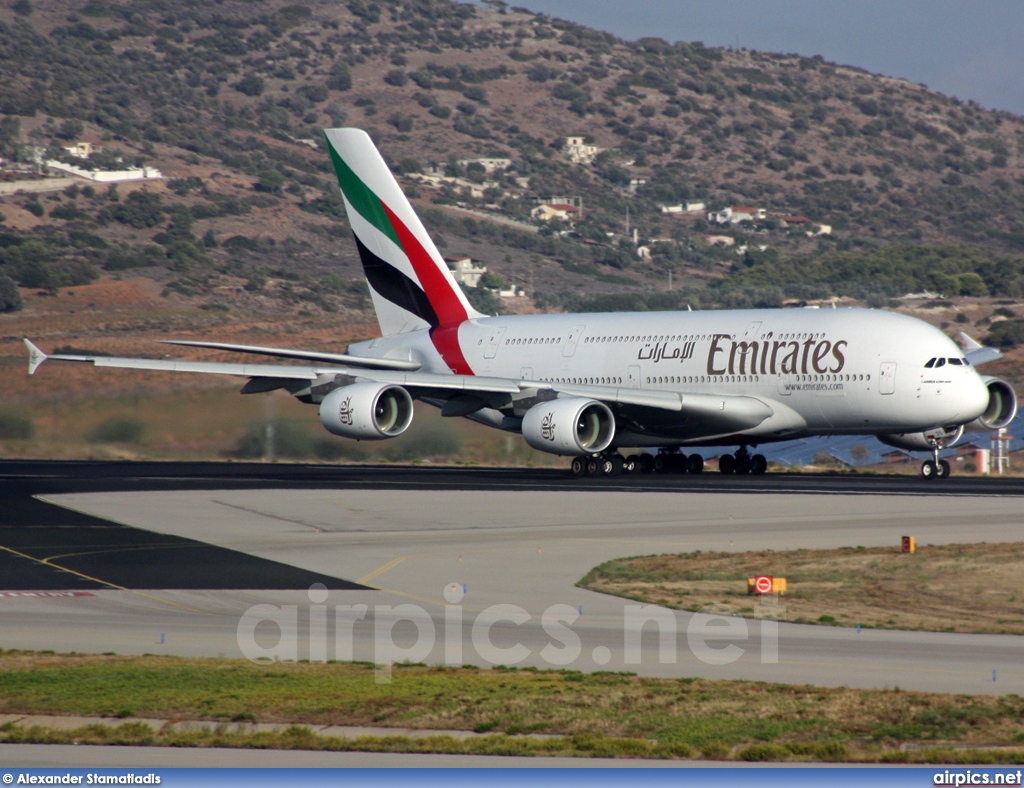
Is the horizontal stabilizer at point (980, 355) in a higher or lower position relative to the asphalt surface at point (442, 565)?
higher

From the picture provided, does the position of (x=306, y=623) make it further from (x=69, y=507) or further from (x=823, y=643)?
(x=69, y=507)

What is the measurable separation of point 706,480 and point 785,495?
6529 mm

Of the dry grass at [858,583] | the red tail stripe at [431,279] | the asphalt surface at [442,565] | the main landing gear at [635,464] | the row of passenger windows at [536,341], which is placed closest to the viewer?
the asphalt surface at [442,565]

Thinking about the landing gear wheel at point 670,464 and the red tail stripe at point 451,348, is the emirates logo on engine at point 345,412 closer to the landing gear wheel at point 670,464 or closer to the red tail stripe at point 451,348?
the red tail stripe at point 451,348

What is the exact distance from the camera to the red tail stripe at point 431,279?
4675 centimetres

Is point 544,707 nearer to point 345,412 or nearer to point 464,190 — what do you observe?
point 345,412

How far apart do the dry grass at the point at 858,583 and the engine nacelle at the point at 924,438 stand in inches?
666

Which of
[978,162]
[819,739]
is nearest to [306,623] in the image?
[819,739]

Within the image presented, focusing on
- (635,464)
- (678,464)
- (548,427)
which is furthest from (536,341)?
(548,427)

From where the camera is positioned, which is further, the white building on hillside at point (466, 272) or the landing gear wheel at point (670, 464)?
→ the white building on hillside at point (466, 272)

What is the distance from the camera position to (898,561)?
Answer: 21.1 meters

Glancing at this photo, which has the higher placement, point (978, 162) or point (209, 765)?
point (978, 162)

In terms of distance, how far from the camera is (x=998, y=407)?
3931 centimetres

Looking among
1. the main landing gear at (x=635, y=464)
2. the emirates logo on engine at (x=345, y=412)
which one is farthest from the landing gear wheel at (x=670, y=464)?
the emirates logo on engine at (x=345, y=412)
